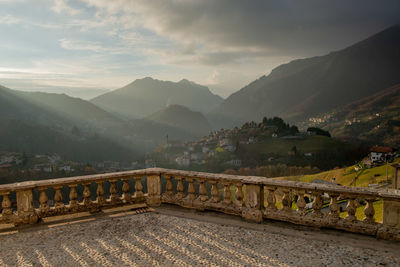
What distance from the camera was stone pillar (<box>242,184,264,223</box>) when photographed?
251 inches

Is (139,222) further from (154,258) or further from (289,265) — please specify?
(289,265)

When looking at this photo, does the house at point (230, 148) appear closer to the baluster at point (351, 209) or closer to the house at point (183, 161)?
the house at point (183, 161)

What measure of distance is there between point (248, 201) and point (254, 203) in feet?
0.52

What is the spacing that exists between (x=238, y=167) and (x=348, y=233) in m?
102

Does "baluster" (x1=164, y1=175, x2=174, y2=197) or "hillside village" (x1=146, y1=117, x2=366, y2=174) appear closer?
"baluster" (x1=164, y1=175, x2=174, y2=197)

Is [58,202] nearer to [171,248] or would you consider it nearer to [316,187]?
[171,248]

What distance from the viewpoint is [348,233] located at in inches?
223

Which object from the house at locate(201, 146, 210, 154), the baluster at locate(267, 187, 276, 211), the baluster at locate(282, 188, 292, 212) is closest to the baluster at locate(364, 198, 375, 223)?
the baluster at locate(282, 188, 292, 212)

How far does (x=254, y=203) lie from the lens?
6418 mm

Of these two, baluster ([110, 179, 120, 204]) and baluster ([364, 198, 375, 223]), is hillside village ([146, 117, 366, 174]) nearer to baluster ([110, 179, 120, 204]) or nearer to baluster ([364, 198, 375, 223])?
baluster ([364, 198, 375, 223])

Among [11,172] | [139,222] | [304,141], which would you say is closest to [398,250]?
[139,222]

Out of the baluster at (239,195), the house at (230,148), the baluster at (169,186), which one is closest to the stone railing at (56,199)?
the baluster at (169,186)

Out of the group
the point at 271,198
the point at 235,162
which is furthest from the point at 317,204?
the point at 235,162

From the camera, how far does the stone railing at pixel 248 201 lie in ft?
17.9
